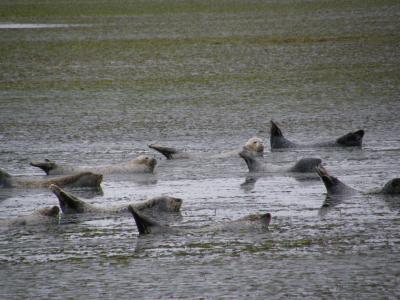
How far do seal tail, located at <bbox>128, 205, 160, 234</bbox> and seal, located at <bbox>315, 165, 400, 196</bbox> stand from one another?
2.22 metres

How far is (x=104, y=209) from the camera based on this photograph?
38.5 ft

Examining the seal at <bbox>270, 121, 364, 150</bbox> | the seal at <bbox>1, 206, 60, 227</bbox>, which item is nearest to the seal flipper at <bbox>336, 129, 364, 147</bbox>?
the seal at <bbox>270, 121, 364, 150</bbox>

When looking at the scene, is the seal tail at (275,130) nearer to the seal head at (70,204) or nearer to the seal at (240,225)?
the seal head at (70,204)

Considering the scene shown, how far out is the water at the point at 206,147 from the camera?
933 cm

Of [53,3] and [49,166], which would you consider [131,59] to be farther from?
[53,3]

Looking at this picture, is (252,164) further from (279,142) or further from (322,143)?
(322,143)

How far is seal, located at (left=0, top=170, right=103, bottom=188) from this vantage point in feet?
43.1

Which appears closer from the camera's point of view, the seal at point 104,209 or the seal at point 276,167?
the seal at point 104,209

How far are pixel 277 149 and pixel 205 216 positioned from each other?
14.5 feet

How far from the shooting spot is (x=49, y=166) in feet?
46.2

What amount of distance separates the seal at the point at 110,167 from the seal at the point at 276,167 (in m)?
1.27

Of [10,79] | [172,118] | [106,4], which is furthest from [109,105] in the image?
[106,4]

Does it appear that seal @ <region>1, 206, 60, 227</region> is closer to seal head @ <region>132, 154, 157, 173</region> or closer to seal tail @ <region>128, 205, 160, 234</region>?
seal tail @ <region>128, 205, 160, 234</region>

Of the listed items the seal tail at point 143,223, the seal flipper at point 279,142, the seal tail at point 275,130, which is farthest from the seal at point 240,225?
the seal flipper at point 279,142
